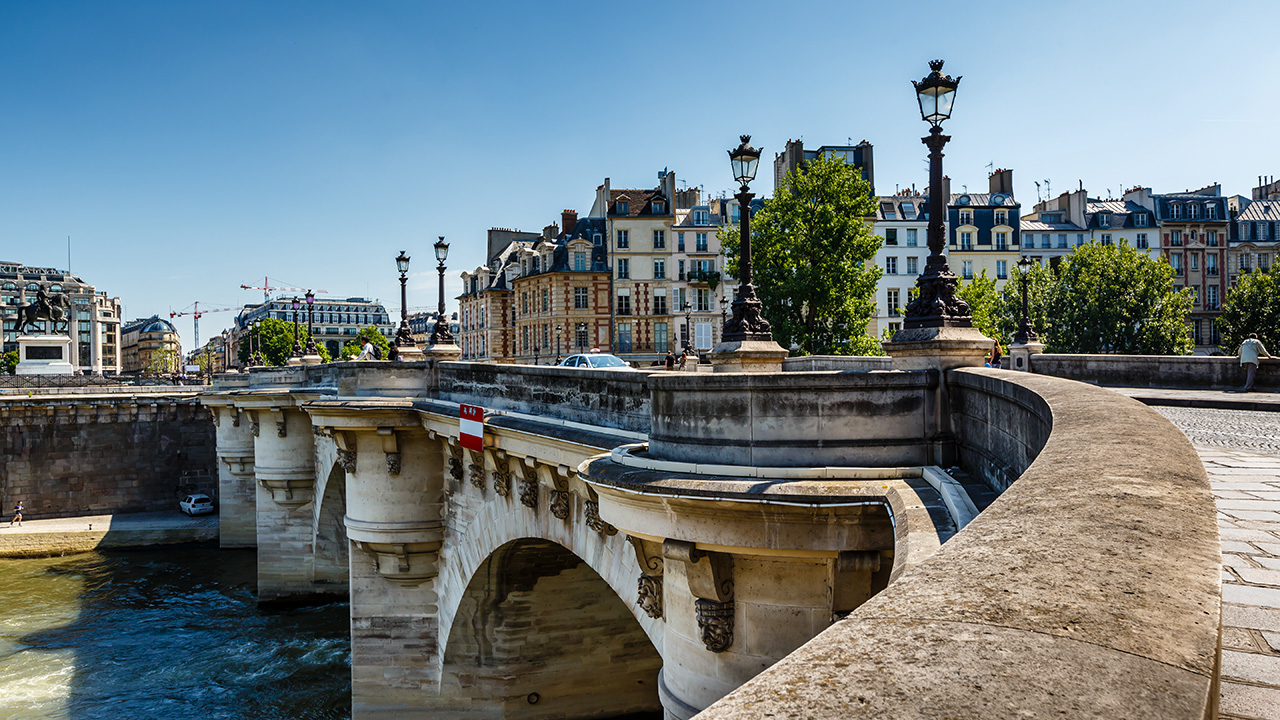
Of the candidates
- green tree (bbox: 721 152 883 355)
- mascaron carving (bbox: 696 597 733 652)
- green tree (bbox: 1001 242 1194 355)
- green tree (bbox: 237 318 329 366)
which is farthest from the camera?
green tree (bbox: 237 318 329 366)

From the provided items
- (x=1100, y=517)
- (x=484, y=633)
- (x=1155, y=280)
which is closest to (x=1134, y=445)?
(x=1100, y=517)

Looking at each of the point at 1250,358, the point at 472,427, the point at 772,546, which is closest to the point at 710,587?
the point at 772,546

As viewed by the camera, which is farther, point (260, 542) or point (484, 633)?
point (260, 542)

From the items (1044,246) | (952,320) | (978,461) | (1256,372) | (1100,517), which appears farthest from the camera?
(1044,246)

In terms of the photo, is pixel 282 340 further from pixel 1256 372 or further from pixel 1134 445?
pixel 1134 445

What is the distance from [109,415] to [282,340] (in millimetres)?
62415

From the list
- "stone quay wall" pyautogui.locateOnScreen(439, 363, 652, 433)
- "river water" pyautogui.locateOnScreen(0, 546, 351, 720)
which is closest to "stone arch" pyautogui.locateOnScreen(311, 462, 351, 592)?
"river water" pyautogui.locateOnScreen(0, 546, 351, 720)

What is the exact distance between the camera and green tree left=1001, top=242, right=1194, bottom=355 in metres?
49.1

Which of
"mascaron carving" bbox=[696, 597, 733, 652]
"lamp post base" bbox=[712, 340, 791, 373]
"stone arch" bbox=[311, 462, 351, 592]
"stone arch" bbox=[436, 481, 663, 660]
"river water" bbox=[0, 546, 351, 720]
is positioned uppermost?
"lamp post base" bbox=[712, 340, 791, 373]

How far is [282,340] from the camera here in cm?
11019

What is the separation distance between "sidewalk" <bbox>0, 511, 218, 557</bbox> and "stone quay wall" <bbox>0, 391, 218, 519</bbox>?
5.80 feet

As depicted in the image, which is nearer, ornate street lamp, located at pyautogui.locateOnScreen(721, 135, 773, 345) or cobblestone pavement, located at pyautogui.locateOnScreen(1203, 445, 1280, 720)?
cobblestone pavement, located at pyautogui.locateOnScreen(1203, 445, 1280, 720)

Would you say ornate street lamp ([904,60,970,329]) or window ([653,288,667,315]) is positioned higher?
window ([653,288,667,315])

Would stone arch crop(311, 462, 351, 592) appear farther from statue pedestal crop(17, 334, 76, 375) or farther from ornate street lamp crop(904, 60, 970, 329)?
statue pedestal crop(17, 334, 76, 375)
